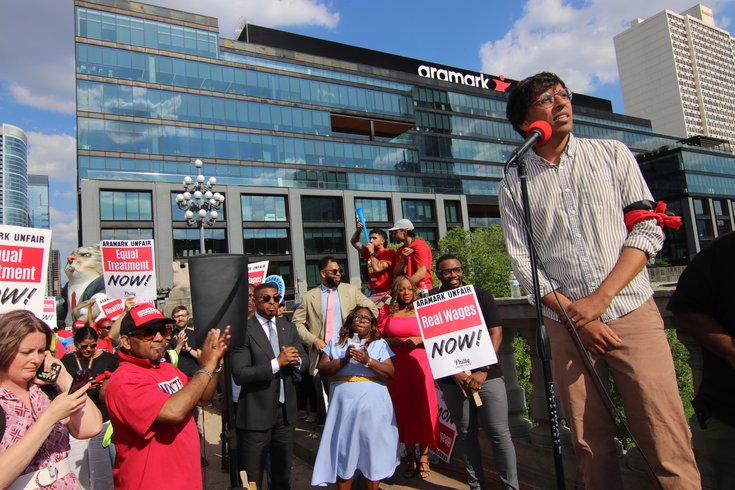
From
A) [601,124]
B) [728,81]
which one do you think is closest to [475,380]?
[601,124]

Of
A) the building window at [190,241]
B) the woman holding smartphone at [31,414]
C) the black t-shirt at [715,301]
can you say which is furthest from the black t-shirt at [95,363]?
the building window at [190,241]

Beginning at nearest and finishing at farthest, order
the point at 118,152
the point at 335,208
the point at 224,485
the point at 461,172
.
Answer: the point at 224,485, the point at 118,152, the point at 335,208, the point at 461,172

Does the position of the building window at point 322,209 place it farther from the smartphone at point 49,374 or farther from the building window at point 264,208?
the smartphone at point 49,374

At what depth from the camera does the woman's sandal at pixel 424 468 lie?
15.9ft

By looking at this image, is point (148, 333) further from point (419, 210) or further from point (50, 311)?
point (419, 210)

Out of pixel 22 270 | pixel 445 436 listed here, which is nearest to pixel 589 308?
pixel 445 436

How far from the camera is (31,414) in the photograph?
2594mm

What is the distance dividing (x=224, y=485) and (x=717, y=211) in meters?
100

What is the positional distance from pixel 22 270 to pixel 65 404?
3.58 meters

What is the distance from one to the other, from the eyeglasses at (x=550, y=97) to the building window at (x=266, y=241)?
161 feet

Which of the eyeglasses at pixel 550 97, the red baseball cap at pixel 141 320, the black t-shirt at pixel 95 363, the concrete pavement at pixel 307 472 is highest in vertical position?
the eyeglasses at pixel 550 97

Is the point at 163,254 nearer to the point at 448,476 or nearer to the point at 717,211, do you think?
the point at 448,476

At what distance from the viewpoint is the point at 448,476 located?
189 inches

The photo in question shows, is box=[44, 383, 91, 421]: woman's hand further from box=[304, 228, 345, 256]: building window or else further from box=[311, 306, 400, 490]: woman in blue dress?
box=[304, 228, 345, 256]: building window
